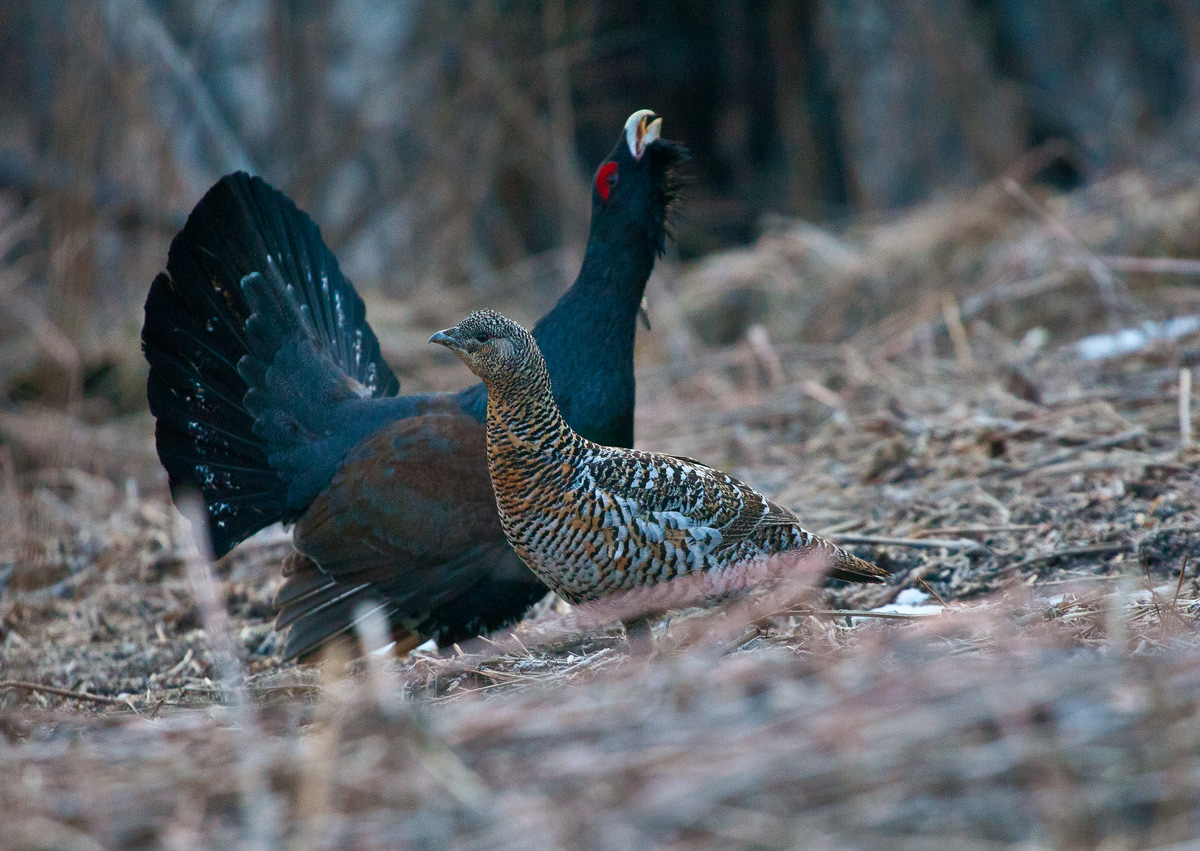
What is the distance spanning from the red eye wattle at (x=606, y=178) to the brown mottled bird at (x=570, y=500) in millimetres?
1327

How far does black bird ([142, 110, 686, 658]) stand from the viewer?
3.83 metres

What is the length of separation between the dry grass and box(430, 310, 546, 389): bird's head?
80 cm

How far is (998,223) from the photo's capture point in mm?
7727

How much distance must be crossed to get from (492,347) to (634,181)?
1.46 m

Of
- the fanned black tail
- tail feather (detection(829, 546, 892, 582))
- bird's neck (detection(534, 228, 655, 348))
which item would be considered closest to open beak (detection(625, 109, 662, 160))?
bird's neck (detection(534, 228, 655, 348))

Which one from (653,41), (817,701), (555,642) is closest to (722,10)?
(653,41)

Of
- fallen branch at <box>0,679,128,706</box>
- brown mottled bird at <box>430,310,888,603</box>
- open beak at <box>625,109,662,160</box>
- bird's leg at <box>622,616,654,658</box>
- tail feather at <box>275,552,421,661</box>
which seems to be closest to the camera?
fallen branch at <box>0,679,128,706</box>

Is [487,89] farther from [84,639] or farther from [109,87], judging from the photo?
[84,639]

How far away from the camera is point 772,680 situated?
6.90 ft

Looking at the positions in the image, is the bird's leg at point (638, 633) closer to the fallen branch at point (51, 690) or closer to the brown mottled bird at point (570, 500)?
the brown mottled bird at point (570, 500)

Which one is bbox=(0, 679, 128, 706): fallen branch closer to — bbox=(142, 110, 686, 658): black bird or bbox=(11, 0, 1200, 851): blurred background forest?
bbox=(11, 0, 1200, 851): blurred background forest

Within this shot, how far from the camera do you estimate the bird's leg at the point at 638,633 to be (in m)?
3.11

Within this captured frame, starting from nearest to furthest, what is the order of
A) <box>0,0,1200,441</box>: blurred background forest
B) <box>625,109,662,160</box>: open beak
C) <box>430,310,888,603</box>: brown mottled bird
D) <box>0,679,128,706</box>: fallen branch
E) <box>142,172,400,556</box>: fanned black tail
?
<box>0,679,128,706</box>: fallen branch → <box>430,310,888,603</box>: brown mottled bird → <box>142,172,400,556</box>: fanned black tail → <box>625,109,662,160</box>: open beak → <box>0,0,1200,441</box>: blurred background forest

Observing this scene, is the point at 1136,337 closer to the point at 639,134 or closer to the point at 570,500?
the point at 639,134
